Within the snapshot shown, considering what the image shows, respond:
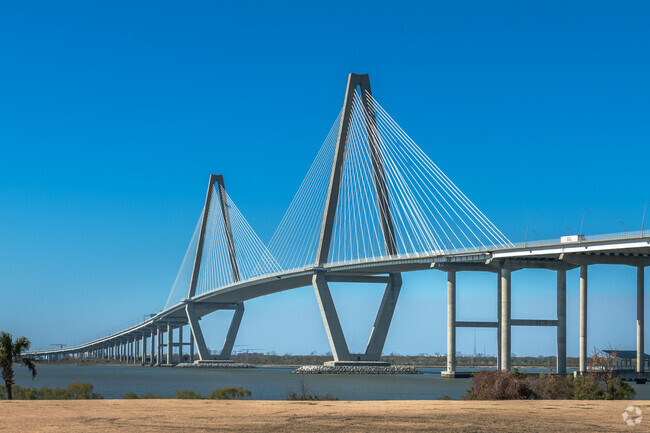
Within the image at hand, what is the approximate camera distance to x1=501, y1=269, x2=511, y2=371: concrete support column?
6619 centimetres

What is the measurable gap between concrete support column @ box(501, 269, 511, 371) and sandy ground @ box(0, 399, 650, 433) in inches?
1432

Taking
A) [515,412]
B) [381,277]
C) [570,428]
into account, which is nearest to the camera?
[570,428]

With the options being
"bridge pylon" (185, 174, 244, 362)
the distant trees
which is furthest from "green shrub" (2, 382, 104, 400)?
"bridge pylon" (185, 174, 244, 362)

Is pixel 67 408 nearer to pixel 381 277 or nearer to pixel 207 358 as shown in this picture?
pixel 381 277

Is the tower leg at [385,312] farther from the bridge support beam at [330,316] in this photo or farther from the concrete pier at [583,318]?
the concrete pier at [583,318]

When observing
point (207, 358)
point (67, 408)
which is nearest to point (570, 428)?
point (67, 408)

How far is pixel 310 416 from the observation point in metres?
24.4

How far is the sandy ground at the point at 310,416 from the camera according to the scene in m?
21.7

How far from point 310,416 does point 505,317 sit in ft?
147

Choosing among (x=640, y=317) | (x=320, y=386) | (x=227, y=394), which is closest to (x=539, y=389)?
(x=227, y=394)

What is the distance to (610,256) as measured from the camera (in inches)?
2505

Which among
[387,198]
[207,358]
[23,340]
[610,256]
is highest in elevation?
[387,198]

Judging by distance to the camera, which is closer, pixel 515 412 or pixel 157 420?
pixel 157 420

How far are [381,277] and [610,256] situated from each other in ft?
81.8
